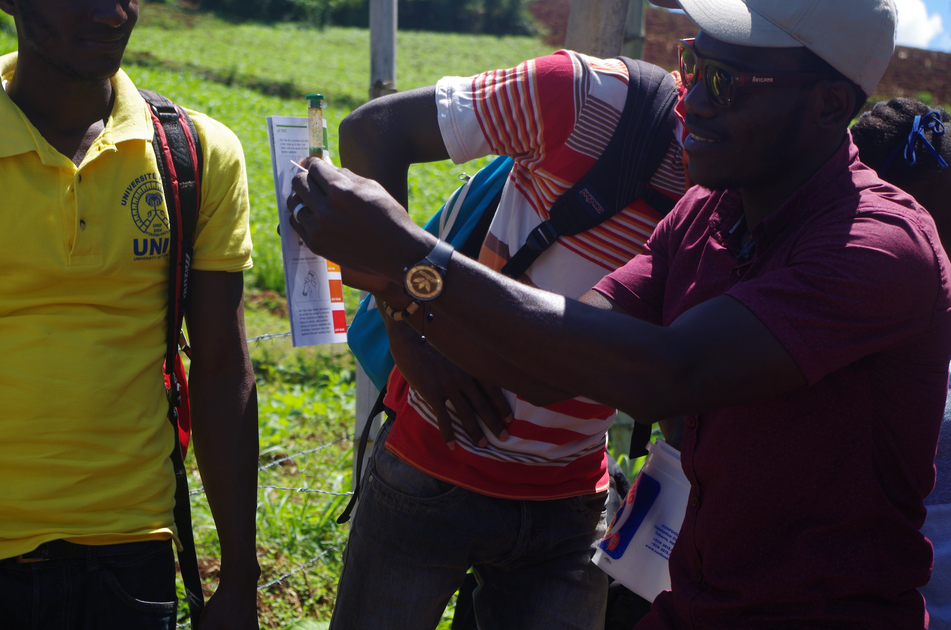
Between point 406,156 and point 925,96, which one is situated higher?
point 406,156

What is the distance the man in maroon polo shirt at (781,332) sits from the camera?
1.35m

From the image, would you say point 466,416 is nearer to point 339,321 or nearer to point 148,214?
point 339,321

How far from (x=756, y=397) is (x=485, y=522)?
909 millimetres

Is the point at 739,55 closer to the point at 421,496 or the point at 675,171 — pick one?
the point at 675,171

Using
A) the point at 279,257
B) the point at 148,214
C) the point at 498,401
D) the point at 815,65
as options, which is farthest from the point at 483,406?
the point at 279,257

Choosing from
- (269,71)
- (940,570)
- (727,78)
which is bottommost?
(269,71)

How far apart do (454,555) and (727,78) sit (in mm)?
1285

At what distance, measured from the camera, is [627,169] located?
77.9 inches

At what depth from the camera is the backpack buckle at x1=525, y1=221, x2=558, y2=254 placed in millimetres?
1996

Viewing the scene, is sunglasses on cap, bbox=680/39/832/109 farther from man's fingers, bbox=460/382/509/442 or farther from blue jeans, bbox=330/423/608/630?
blue jeans, bbox=330/423/608/630

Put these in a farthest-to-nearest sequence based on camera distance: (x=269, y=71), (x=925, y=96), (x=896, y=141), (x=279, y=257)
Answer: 1. (x=269, y=71)
2. (x=925, y=96)
3. (x=279, y=257)
4. (x=896, y=141)

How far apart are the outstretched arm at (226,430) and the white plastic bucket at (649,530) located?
2.92 feet

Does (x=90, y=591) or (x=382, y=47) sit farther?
(x=382, y=47)

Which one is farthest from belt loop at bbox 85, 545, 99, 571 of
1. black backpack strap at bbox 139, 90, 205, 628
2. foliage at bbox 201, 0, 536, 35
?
foliage at bbox 201, 0, 536, 35
